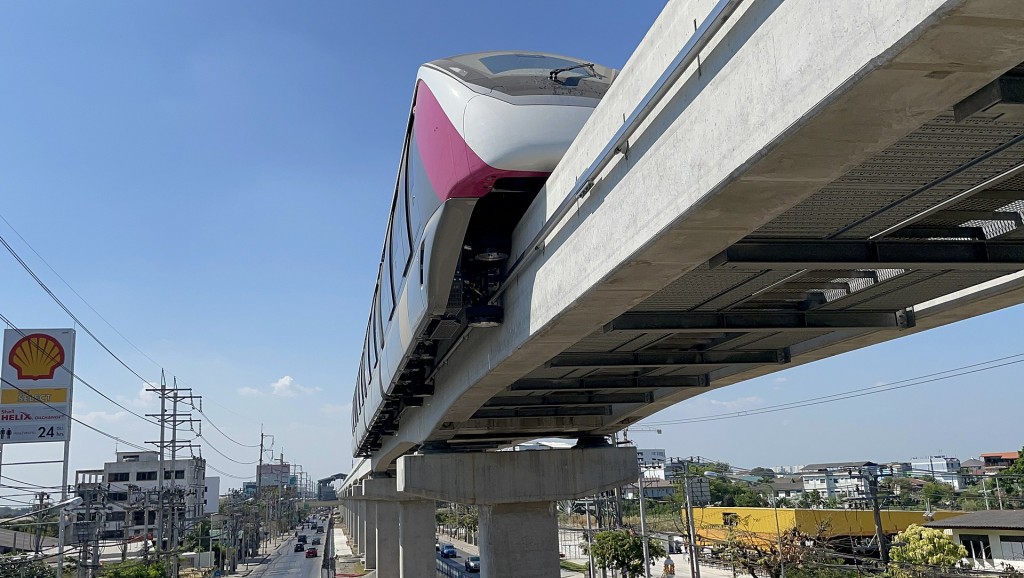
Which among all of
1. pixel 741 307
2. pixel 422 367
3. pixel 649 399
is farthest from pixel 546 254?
pixel 649 399

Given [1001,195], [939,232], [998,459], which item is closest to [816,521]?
[939,232]

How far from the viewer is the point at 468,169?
8.21 metres

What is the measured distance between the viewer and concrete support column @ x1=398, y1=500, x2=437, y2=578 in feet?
123

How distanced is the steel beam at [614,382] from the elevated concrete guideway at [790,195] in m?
2.60

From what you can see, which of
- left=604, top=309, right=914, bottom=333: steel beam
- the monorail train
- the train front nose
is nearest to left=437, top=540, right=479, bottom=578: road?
the monorail train

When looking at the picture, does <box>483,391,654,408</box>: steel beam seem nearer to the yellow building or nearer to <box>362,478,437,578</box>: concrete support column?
<box>362,478,437,578</box>: concrete support column

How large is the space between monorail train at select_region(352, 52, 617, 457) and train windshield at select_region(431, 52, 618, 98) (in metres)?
0.01

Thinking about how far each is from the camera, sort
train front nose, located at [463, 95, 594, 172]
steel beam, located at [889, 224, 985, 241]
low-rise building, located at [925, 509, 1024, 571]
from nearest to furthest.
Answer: steel beam, located at [889, 224, 985, 241], train front nose, located at [463, 95, 594, 172], low-rise building, located at [925, 509, 1024, 571]

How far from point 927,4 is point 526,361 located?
23.7ft

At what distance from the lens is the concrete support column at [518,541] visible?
19.6 meters

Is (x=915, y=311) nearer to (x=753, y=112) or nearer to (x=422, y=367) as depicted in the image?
(x=753, y=112)

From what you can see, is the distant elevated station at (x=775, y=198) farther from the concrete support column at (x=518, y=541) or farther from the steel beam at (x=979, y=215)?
the concrete support column at (x=518, y=541)

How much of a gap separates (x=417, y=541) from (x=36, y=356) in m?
24.1

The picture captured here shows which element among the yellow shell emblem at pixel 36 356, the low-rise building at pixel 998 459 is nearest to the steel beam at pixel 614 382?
the yellow shell emblem at pixel 36 356
